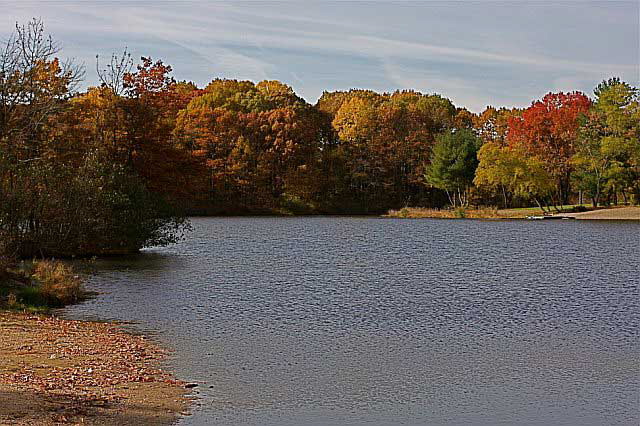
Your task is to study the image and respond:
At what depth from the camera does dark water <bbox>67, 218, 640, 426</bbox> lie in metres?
9.96

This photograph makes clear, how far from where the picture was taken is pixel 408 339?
14445 millimetres

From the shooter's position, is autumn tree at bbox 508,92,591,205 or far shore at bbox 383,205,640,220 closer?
far shore at bbox 383,205,640,220

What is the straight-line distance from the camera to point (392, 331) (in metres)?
15.2

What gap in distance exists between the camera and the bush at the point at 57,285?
56.8 feet

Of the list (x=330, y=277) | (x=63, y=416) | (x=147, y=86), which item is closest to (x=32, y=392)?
(x=63, y=416)

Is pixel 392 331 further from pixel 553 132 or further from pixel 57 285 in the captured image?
pixel 553 132

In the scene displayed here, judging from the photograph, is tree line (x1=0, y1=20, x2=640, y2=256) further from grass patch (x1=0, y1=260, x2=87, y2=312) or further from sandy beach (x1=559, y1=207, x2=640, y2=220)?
grass patch (x1=0, y1=260, x2=87, y2=312)

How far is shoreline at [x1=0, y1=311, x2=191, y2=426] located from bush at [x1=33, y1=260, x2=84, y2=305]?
2968 millimetres

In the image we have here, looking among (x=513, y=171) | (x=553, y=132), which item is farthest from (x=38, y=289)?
(x=553, y=132)

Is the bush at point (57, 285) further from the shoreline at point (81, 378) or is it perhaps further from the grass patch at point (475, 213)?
the grass patch at point (475, 213)

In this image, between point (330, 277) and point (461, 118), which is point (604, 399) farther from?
point (461, 118)

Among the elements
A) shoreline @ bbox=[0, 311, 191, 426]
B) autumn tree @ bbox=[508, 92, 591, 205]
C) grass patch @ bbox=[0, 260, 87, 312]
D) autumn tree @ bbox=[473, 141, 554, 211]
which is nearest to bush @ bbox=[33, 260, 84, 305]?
grass patch @ bbox=[0, 260, 87, 312]

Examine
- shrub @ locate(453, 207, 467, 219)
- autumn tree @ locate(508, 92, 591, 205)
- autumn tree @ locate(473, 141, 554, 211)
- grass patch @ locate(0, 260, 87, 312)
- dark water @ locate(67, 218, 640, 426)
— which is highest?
autumn tree @ locate(508, 92, 591, 205)

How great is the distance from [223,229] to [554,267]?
26.3m
